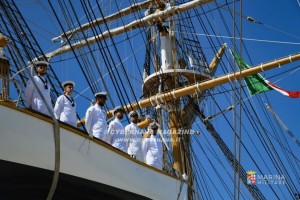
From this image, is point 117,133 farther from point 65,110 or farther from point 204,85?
point 204,85

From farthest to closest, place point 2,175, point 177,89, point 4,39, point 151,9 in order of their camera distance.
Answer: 1. point 151,9
2. point 177,89
3. point 4,39
4. point 2,175

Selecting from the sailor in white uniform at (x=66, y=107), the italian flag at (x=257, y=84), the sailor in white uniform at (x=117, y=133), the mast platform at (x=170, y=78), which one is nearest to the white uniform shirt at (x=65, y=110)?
the sailor in white uniform at (x=66, y=107)

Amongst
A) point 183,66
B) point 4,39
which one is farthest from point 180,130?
point 4,39

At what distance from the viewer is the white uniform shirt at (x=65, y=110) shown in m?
5.67

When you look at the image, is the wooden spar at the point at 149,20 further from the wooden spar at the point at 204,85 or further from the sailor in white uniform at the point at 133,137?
the sailor in white uniform at the point at 133,137

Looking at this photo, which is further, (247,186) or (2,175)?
(247,186)

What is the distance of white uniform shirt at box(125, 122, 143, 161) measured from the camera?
7102 millimetres

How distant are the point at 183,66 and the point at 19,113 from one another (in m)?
10.2

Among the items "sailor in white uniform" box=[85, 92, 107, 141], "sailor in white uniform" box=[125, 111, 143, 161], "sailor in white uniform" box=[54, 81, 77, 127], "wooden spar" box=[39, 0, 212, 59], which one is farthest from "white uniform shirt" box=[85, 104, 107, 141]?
"wooden spar" box=[39, 0, 212, 59]

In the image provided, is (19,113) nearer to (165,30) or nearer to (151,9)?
(165,30)

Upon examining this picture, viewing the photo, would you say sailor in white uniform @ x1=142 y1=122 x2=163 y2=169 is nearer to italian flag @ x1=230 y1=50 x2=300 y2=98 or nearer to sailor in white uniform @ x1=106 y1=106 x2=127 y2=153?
sailor in white uniform @ x1=106 y1=106 x2=127 y2=153

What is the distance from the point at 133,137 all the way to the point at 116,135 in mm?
497

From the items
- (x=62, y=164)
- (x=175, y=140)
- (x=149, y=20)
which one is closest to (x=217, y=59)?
(x=149, y=20)

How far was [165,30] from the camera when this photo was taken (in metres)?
14.7
